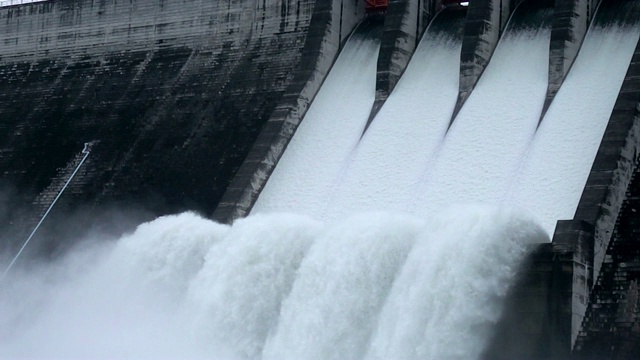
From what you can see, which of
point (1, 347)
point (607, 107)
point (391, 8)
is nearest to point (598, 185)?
point (607, 107)

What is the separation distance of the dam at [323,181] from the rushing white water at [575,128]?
0.14 ft

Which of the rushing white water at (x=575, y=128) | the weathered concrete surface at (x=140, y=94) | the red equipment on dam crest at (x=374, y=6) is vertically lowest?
the weathered concrete surface at (x=140, y=94)

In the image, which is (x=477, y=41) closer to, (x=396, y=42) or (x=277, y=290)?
(x=396, y=42)

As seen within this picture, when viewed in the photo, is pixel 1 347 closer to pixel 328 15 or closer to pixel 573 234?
pixel 328 15

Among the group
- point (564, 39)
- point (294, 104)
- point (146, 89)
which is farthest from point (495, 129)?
point (146, 89)

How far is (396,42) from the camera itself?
89.8ft

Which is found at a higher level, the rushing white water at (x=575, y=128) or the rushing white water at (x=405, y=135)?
the rushing white water at (x=575, y=128)

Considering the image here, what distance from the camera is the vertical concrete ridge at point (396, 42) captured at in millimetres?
27203

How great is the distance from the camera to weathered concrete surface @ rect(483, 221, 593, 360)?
64.0 ft

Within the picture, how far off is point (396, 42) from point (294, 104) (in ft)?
8.30

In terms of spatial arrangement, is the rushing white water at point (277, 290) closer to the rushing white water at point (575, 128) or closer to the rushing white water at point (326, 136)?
the rushing white water at point (326, 136)

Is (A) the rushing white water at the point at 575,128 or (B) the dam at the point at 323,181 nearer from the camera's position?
(B) the dam at the point at 323,181

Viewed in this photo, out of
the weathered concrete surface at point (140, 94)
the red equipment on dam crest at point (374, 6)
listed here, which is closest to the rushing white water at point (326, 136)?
the weathered concrete surface at point (140, 94)

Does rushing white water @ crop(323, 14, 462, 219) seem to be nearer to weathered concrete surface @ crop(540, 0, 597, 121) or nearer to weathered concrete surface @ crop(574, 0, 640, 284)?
weathered concrete surface @ crop(540, 0, 597, 121)
